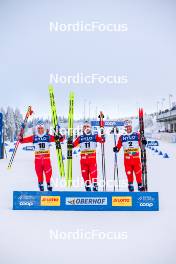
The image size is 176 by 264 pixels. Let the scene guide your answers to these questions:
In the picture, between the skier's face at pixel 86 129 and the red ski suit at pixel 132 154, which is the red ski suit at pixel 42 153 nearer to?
the skier's face at pixel 86 129

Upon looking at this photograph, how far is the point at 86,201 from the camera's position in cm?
496

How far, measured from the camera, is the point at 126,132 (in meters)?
5.88

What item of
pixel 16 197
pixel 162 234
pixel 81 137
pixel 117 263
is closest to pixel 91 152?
pixel 81 137

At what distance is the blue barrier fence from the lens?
Answer: 16.2 feet

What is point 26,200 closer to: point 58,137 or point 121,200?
point 58,137

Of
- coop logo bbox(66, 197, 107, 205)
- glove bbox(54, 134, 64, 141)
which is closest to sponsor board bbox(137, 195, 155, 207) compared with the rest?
coop logo bbox(66, 197, 107, 205)

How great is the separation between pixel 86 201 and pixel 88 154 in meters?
1.27

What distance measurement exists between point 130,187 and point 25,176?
12.5 feet

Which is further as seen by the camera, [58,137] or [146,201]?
[58,137]

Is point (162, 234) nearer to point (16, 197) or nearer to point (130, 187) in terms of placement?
point (130, 187)

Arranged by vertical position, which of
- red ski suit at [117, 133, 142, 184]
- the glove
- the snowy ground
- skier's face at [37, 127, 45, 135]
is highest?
skier's face at [37, 127, 45, 135]

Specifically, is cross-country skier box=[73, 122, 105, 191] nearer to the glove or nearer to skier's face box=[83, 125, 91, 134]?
skier's face box=[83, 125, 91, 134]

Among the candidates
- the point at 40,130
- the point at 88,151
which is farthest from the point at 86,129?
the point at 40,130

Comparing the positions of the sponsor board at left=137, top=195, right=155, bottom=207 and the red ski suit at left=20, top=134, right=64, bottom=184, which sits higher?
the red ski suit at left=20, top=134, right=64, bottom=184
